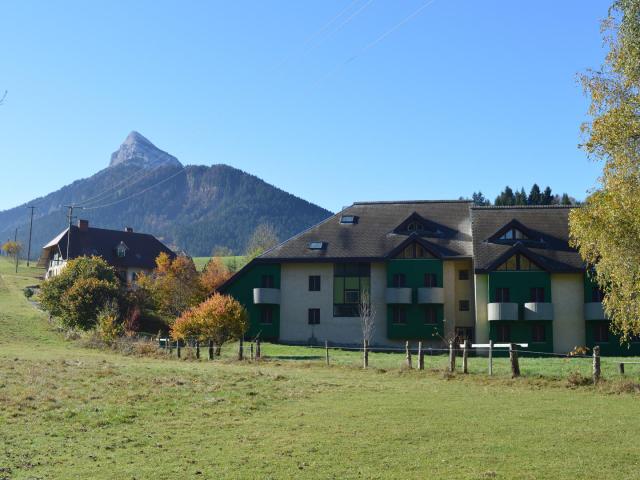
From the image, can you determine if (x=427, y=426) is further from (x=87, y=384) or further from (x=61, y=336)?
(x=61, y=336)

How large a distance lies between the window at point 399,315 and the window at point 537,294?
9.52 metres

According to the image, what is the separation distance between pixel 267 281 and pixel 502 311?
1845 cm

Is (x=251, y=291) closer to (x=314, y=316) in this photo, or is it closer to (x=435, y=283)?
(x=314, y=316)

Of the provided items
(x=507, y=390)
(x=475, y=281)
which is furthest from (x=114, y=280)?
(x=507, y=390)

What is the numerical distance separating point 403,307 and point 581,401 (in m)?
35.4

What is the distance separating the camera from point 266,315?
6000 cm

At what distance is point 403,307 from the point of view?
57.9m

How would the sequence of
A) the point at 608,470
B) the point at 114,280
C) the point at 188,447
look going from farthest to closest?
the point at 114,280
the point at 188,447
the point at 608,470

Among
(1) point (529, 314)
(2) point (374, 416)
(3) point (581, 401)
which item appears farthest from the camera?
(1) point (529, 314)

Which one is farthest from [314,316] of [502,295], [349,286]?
[502,295]

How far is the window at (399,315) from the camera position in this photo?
5772 cm

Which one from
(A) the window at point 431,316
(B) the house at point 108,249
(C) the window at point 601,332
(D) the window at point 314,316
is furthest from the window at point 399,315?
(B) the house at point 108,249

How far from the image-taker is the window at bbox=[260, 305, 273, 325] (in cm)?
5984

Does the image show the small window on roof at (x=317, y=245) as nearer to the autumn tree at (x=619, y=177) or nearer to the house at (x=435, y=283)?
the house at (x=435, y=283)
